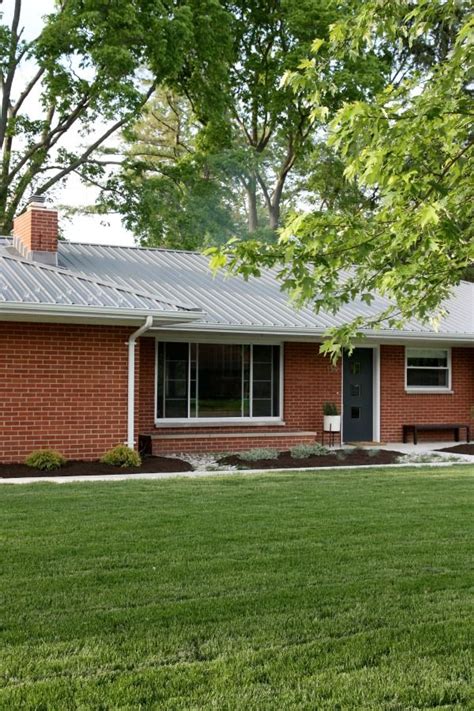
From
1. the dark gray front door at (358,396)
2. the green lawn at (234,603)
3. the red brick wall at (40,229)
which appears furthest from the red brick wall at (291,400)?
the green lawn at (234,603)

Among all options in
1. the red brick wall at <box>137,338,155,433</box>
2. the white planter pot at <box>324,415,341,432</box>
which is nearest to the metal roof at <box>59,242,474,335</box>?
the red brick wall at <box>137,338,155,433</box>

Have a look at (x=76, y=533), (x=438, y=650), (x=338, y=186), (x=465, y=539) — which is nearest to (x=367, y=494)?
(x=465, y=539)

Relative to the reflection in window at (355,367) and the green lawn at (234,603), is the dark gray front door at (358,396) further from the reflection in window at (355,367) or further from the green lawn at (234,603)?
the green lawn at (234,603)

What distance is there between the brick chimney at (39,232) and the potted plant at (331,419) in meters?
6.69

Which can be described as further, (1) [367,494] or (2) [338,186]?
(2) [338,186]

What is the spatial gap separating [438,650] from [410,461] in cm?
1040

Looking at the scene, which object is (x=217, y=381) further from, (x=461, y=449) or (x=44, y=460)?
(x=461, y=449)

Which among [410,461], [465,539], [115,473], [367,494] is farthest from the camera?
[410,461]

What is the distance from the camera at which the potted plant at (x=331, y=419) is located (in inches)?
690

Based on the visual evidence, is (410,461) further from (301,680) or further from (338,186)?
(338,186)

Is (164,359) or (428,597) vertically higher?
(164,359)

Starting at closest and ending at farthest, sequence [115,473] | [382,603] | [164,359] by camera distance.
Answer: [382,603] → [115,473] → [164,359]

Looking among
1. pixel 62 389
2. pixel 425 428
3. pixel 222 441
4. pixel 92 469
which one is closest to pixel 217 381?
pixel 222 441

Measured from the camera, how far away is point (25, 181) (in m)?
28.4
